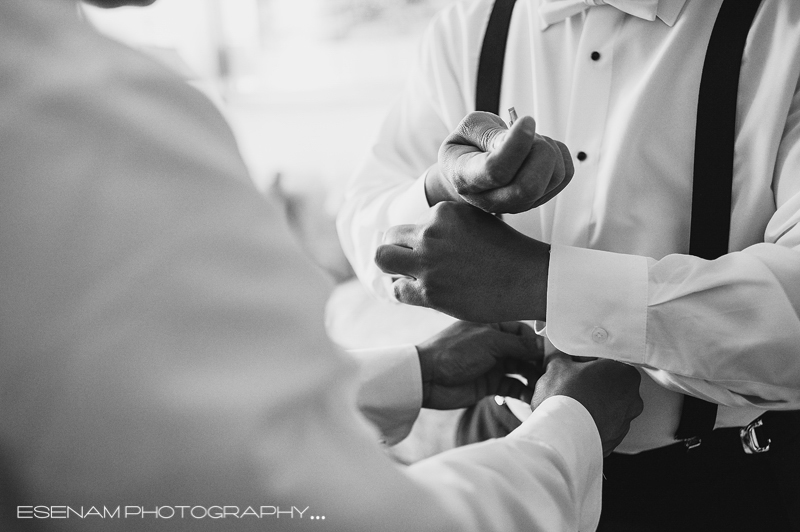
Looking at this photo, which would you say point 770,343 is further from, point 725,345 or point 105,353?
point 105,353

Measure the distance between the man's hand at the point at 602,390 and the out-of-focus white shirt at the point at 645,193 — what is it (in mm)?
42

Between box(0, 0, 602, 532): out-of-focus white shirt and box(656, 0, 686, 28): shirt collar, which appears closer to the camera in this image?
box(0, 0, 602, 532): out-of-focus white shirt

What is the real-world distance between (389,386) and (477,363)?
0.52ft

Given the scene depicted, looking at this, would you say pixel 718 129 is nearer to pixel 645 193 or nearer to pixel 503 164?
pixel 645 193

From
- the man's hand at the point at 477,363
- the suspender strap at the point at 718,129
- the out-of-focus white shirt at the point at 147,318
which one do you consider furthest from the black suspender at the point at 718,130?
the out-of-focus white shirt at the point at 147,318

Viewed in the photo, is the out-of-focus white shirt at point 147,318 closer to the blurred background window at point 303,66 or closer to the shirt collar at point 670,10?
the shirt collar at point 670,10

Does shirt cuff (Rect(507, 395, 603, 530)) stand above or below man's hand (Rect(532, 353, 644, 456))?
above

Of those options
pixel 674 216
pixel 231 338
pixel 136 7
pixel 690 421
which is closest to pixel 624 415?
pixel 690 421

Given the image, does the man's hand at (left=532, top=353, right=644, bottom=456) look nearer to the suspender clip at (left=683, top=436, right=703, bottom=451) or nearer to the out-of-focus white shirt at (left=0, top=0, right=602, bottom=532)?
the suspender clip at (left=683, top=436, right=703, bottom=451)

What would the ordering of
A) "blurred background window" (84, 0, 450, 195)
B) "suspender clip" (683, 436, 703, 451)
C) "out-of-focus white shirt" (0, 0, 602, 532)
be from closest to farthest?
1. "out-of-focus white shirt" (0, 0, 602, 532)
2. "suspender clip" (683, 436, 703, 451)
3. "blurred background window" (84, 0, 450, 195)

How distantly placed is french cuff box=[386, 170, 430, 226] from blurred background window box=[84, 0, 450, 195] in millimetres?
2223

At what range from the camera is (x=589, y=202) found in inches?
37.2

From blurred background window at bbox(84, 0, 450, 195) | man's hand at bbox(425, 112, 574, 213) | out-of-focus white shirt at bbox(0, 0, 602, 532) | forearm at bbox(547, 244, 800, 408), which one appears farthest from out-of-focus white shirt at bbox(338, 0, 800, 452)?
blurred background window at bbox(84, 0, 450, 195)

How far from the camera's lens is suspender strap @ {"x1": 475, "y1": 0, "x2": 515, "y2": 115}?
101 cm
